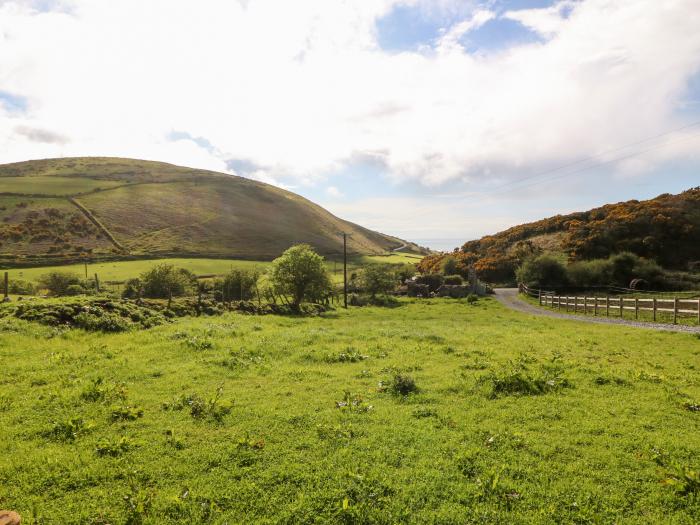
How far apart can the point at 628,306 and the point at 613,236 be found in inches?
1539

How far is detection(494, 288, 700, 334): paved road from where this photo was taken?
24.8 m

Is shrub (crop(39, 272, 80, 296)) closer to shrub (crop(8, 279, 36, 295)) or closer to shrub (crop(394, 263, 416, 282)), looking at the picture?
shrub (crop(8, 279, 36, 295))

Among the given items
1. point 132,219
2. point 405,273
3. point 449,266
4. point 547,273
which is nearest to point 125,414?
point 547,273

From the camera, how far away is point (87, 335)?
19.9m

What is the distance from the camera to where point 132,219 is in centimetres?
13125

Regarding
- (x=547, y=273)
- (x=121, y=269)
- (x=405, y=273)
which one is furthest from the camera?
(x=121, y=269)

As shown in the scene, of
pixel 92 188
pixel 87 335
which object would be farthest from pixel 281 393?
pixel 92 188

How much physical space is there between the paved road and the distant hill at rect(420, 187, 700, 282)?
13.7 meters

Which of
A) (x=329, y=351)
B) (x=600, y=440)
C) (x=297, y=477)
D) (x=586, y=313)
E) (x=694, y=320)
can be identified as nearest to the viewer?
(x=297, y=477)

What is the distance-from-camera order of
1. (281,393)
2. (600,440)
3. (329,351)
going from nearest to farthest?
(600,440)
(281,393)
(329,351)

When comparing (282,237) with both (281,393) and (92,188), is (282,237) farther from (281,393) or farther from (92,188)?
(281,393)

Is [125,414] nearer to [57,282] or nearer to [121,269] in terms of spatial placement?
[57,282]

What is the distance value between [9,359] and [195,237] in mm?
124181

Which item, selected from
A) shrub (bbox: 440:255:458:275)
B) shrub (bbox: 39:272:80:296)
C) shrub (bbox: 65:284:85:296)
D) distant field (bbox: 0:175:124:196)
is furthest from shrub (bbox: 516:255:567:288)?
distant field (bbox: 0:175:124:196)
